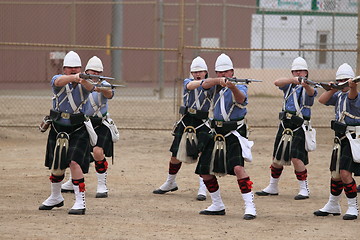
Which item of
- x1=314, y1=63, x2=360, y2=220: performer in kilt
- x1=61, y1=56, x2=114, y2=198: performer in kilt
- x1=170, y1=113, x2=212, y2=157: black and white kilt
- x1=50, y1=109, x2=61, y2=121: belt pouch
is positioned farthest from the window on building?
x1=50, y1=109, x2=61, y2=121: belt pouch

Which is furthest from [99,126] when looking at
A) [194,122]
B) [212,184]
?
[212,184]

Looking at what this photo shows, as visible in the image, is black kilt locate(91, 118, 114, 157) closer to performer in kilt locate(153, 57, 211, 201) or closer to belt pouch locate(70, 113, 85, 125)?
performer in kilt locate(153, 57, 211, 201)

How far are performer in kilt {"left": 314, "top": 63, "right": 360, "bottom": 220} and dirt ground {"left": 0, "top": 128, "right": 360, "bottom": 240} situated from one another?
36 cm

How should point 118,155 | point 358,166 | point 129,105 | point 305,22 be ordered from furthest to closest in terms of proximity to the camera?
point 305,22 < point 129,105 < point 118,155 < point 358,166

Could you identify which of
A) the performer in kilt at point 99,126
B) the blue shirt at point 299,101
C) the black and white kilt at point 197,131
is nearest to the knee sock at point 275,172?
the blue shirt at point 299,101

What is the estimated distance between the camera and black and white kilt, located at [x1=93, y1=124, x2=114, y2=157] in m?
10.9

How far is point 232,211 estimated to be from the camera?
9969mm

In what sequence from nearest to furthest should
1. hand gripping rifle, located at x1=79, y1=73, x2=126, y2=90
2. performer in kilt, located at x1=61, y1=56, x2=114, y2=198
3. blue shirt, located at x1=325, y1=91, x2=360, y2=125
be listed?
hand gripping rifle, located at x1=79, y1=73, x2=126, y2=90 < blue shirt, located at x1=325, y1=91, x2=360, y2=125 < performer in kilt, located at x1=61, y1=56, x2=114, y2=198

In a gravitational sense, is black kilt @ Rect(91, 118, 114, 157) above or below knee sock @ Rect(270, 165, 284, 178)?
above

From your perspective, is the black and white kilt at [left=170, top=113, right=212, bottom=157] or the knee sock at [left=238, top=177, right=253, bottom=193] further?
the black and white kilt at [left=170, top=113, right=212, bottom=157]

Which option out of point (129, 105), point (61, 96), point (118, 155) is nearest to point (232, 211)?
point (61, 96)

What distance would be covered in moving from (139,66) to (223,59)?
20.5m

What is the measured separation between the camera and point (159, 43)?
80.6 ft

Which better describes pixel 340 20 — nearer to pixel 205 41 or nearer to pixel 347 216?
pixel 205 41
